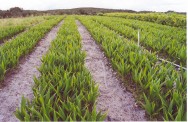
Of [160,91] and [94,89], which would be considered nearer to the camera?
[94,89]

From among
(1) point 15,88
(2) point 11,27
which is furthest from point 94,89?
(2) point 11,27

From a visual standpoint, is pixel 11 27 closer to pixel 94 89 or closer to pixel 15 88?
pixel 15 88

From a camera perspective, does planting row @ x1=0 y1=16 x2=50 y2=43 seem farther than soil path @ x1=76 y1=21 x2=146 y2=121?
Yes

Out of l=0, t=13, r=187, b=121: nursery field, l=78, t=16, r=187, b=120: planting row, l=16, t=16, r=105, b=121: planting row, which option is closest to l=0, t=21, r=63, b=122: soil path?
l=0, t=13, r=187, b=121: nursery field

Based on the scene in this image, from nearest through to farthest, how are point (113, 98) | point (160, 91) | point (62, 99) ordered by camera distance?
point (62, 99) < point (160, 91) < point (113, 98)

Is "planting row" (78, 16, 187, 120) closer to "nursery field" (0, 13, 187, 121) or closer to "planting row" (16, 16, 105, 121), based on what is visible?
"nursery field" (0, 13, 187, 121)

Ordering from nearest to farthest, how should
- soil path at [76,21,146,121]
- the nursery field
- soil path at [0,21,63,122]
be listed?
the nursery field < soil path at [76,21,146,121] < soil path at [0,21,63,122]

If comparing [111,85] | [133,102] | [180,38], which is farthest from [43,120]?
[180,38]

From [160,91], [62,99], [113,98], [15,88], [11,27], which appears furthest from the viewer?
[11,27]

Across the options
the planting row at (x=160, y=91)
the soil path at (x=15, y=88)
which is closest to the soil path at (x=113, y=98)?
the planting row at (x=160, y=91)

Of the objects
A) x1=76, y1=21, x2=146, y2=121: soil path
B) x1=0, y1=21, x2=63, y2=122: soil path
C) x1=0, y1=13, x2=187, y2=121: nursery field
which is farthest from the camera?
x1=0, y1=21, x2=63, y2=122: soil path

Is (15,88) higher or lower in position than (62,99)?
lower

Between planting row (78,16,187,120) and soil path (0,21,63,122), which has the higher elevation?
planting row (78,16,187,120)

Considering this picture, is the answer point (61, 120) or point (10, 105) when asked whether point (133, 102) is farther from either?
point (10, 105)
